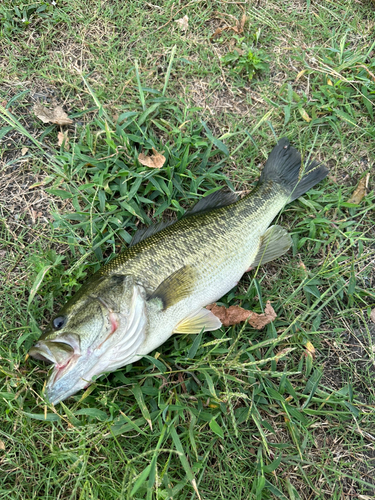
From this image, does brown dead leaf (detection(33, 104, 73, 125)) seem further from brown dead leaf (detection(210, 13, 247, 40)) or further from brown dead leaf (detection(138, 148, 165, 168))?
brown dead leaf (detection(210, 13, 247, 40))

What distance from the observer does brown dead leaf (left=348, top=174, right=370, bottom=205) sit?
11.7ft

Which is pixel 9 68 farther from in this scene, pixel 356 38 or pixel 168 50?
pixel 356 38

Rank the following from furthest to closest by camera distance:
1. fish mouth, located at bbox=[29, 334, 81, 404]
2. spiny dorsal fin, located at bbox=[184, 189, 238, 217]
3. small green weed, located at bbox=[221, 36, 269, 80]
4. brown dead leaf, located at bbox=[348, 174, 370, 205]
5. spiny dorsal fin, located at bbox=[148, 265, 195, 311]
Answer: small green weed, located at bbox=[221, 36, 269, 80] → brown dead leaf, located at bbox=[348, 174, 370, 205] → spiny dorsal fin, located at bbox=[184, 189, 238, 217] → spiny dorsal fin, located at bbox=[148, 265, 195, 311] → fish mouth, located at bbox=[29, 334, 81, 404]

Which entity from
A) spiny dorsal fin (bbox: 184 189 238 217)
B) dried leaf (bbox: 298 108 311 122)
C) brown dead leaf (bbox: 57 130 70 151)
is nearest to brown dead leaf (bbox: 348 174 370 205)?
dried leaf (bbox: 298 108 311 122)

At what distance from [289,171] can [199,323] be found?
175cm

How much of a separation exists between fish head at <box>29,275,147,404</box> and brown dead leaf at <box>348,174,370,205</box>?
2.39 metres

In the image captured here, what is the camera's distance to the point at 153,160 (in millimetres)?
3279

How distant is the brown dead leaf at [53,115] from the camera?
3439mm

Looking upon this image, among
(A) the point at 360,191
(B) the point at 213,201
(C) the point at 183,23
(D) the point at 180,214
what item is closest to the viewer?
(B) the point at 213,201

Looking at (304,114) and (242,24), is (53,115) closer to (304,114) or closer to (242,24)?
(242,24)

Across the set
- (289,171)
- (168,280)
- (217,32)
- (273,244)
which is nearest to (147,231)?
(168,280)

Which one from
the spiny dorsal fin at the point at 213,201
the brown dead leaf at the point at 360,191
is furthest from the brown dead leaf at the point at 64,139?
the brown dead leaf at the point at 360,191

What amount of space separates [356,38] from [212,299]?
11.1 ft

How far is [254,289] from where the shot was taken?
3.18 meters
